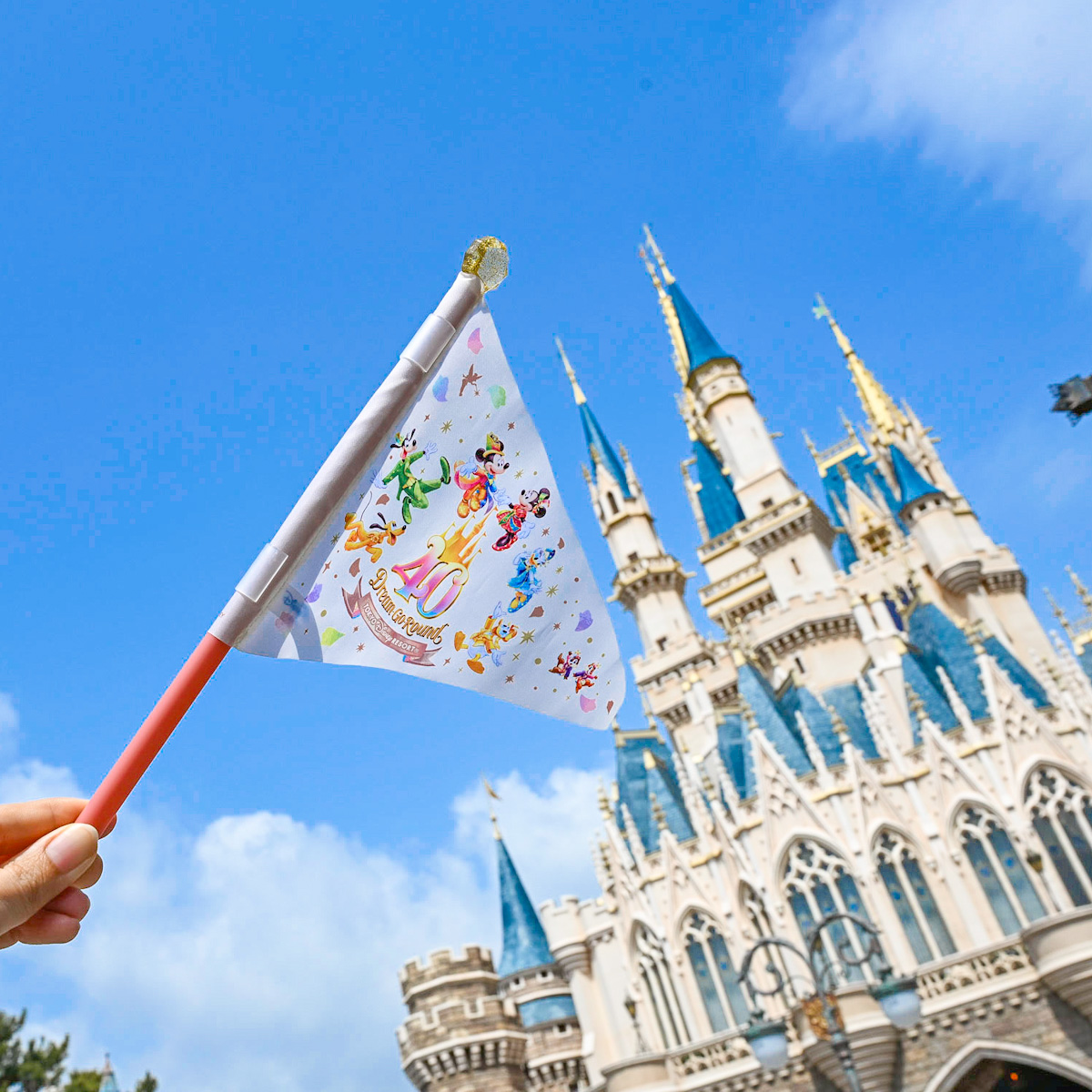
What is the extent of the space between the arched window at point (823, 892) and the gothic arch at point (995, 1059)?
8.63 feet

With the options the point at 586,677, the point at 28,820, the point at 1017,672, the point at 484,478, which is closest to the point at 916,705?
the point at 1017,672

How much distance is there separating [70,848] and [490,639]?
1.57 metres

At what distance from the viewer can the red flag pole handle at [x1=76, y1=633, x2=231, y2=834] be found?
2.53m

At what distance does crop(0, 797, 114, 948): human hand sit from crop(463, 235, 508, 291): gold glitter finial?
2.00m

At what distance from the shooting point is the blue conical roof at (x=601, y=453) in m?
39.4

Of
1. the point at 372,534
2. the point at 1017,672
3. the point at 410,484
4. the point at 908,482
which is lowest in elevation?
the point at 372,534

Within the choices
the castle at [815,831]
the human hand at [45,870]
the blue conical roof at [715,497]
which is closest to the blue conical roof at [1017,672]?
the castle at [815,831]

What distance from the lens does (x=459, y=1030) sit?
112ft

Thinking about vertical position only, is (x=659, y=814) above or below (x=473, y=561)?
above

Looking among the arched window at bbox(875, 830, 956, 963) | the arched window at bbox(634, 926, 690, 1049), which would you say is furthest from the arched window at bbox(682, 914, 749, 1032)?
the arched window at bbox(875, 830, 956, 963)

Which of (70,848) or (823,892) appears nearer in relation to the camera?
(70,848)

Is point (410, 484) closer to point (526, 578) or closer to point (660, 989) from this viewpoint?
point (526, 578)

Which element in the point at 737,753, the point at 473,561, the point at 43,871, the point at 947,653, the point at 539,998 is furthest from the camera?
the point at 539,998

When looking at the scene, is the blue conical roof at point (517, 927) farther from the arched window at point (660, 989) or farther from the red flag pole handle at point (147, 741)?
the red flag pole handle at point (147, 741)
